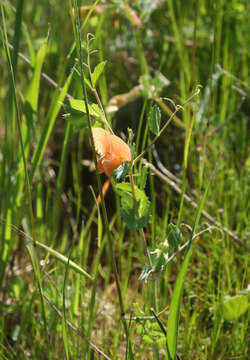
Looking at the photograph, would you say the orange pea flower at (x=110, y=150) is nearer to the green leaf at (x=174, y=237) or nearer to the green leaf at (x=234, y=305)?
the green leaf at (x=174, y=237)

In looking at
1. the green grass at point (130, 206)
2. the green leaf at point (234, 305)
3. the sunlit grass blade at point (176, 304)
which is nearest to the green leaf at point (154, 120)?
the green grass at point (130, 206)

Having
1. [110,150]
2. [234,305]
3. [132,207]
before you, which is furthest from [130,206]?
[234,305]

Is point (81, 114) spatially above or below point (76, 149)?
above

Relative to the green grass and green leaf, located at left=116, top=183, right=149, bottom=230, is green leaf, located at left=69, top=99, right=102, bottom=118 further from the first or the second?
green leaf, located at left=116, top=183, right=149, bottom=230

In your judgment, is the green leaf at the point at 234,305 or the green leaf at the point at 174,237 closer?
the green leaf at the point at 174,237

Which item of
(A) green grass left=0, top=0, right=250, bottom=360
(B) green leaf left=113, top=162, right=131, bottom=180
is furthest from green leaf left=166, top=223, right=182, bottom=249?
(B) green leaf left=113, top=162, right=131, bottom=180

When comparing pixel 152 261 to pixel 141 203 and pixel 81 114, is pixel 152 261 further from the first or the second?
pixel 81 114

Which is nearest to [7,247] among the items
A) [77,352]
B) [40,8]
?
[77,352]

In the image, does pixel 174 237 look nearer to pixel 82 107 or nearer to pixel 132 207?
pixel 132 207
